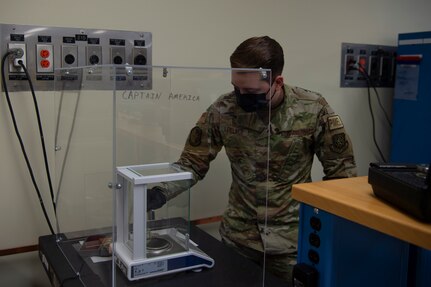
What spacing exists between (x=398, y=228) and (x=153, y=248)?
2.51ft

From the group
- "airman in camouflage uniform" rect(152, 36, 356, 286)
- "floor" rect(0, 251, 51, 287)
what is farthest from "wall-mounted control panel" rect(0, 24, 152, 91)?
"floor" rect(0, 251, 51, 287)

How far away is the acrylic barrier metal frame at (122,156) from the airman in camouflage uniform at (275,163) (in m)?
0.06

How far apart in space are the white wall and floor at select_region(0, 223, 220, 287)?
63 millimetres

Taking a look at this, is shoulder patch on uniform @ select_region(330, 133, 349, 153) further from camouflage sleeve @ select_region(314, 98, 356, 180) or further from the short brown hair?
the short brown hair

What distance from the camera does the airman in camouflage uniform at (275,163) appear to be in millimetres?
1542

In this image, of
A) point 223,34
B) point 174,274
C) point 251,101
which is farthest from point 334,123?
point 174,274

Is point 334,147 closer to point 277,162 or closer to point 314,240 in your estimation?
point 277,162

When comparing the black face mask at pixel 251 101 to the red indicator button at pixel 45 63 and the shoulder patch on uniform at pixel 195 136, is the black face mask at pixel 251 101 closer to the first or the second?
the shoulder patch on uniform at pixel 195 136

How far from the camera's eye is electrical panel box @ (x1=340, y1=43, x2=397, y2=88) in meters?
2.47

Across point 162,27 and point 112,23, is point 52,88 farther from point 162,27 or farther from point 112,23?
point 162,27

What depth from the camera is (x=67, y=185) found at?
1.59 meters

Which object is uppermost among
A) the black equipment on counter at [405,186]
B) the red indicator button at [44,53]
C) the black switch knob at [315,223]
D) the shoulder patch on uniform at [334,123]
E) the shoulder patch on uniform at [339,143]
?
the red indicator button at [44,53]

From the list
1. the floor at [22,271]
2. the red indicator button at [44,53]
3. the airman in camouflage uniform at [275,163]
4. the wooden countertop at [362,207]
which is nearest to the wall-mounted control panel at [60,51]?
the red indicator button at [44,53]

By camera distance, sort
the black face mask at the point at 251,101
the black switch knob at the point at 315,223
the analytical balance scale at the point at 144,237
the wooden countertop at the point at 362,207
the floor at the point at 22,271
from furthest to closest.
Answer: the floor at the point at 22,271 < the black face mask at the point at 251,101 < the analytical balance scale at the point at 144,237 < the black switch knob at the point at 315,223 < the wooden countertop at the point at 362,207
